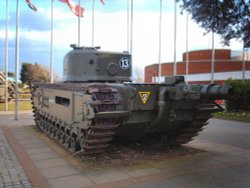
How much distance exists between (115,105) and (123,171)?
1.39 m

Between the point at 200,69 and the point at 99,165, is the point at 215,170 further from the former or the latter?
the point at 200,69

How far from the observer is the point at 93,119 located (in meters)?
6.81

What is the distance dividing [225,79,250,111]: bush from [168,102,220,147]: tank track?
1213 cm

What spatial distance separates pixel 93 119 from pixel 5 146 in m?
4.17

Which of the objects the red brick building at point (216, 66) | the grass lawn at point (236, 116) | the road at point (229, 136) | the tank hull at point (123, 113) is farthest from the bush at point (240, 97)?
the red brick building at point (216, 66)

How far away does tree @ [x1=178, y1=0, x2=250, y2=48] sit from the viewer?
1429 cm

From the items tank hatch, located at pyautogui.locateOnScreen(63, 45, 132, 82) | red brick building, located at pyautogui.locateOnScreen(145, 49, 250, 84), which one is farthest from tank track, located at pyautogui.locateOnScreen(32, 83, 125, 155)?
red brick building, located at pyautogui.locateOnScreen(145, 49, 250, 84)

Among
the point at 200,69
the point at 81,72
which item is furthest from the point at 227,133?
the point at 200,69

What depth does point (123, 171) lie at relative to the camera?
22.9ft

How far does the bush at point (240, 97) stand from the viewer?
67.6 feet

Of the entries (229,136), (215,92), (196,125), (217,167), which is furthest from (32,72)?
(215,92)

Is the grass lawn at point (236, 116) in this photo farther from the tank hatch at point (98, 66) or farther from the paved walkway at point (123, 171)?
the tank hatch at point (98, 66)

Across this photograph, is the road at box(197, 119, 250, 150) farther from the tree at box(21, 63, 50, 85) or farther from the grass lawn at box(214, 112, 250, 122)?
the tree at box(21, 63, 50, 85)

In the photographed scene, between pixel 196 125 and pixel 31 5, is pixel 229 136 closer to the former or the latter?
pixel 196 125
